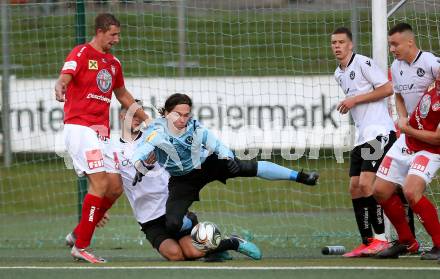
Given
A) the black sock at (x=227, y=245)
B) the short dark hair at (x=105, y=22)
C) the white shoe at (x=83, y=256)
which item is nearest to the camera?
the black sock at (x=227, y=245)

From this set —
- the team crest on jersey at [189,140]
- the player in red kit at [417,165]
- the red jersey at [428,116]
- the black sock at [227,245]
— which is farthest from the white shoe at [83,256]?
the red jersey at [428,116]

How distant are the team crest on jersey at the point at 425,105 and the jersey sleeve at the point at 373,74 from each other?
763 mm

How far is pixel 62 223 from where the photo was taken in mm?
11922

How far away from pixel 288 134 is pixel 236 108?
0.76m

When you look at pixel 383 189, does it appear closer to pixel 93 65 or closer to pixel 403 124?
pixel 403 124

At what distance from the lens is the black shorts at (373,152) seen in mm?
8602

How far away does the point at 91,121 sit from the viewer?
850 cm

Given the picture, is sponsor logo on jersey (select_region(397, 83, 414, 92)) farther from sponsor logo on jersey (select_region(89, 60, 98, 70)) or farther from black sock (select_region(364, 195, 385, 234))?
sponsor logo on jersey (select_region(89, 60, 98, 70))

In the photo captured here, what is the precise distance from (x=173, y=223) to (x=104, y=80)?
1.46 m

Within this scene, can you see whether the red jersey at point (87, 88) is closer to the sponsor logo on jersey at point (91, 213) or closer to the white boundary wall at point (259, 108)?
the sponsor logo on jersey at point (91, 213)

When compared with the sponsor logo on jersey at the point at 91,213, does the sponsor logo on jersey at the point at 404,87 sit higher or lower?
higher

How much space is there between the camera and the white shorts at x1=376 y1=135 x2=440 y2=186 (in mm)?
7832

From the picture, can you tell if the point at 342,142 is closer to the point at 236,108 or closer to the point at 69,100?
the point at 236,108

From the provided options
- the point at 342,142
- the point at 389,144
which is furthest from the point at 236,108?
the point at 389,144
